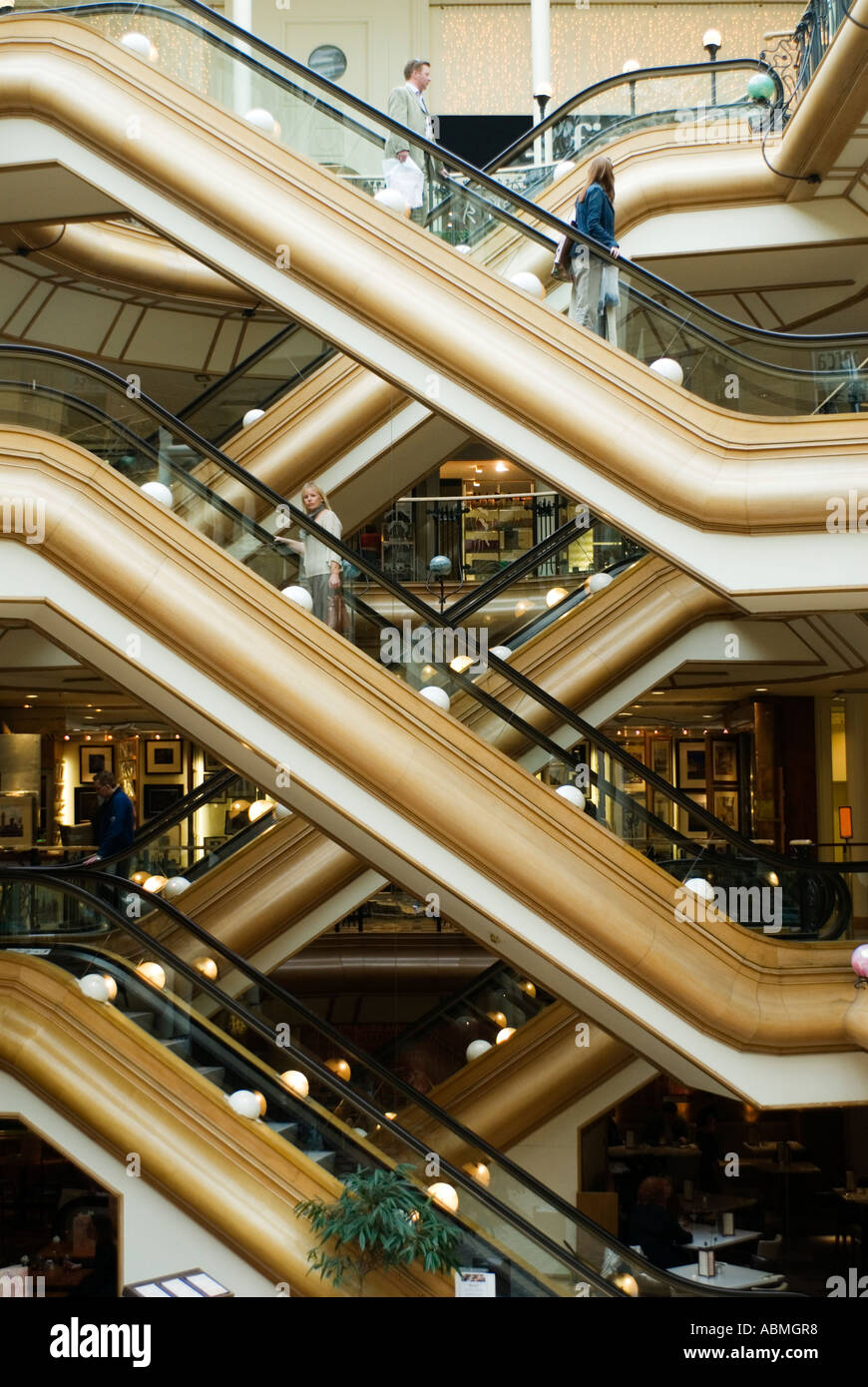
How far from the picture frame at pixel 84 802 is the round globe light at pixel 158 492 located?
38.7 feet

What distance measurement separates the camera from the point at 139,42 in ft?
29.6

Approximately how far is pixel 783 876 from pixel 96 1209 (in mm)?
6270

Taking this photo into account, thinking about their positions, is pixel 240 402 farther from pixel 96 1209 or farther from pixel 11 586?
pixel 96 1209

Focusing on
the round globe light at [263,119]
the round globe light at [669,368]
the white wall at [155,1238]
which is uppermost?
the round globe light at [263,119]

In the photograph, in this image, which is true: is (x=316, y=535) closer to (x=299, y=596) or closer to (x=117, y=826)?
(x=299, y=596)

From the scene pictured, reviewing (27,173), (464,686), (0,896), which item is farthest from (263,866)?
(27,173)

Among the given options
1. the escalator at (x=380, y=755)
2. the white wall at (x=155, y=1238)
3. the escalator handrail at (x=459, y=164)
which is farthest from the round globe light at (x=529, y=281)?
the white wall at (x=155, y=1238)

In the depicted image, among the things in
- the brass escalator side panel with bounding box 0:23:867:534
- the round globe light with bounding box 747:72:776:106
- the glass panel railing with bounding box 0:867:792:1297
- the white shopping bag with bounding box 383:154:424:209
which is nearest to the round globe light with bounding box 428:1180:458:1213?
the glass panel railing with bounding box 0:867:792:1297

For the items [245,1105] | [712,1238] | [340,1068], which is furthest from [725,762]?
[245,1105]

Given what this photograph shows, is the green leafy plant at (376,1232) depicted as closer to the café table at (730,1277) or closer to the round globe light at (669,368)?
the café table at (730,1277)

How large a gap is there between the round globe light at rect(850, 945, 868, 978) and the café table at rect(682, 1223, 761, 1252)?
2.98 m

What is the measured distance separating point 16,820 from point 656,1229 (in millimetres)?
11841

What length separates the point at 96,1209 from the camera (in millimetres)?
10672

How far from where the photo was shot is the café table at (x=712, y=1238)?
32.9 ft
